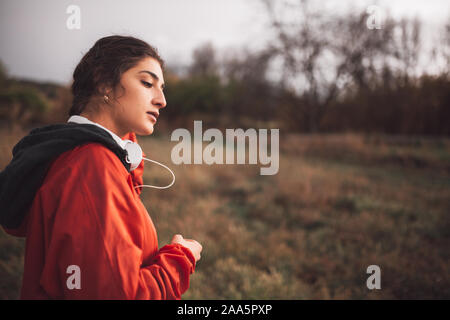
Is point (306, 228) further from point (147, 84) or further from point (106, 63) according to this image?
point (106, 63)

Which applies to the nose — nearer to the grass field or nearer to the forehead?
the forehead

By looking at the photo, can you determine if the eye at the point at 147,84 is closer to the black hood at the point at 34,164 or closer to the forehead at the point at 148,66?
the forehead at the point at 148,66

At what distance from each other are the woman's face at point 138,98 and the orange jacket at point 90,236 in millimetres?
209

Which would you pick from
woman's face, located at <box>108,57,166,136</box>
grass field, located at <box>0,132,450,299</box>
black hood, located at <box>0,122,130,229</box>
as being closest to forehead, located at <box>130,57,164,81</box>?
woman's face, located at <box>108,57,166,136</box>

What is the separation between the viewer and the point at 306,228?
4633 mm

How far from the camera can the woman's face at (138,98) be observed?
3.56ft

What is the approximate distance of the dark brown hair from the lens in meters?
1.08

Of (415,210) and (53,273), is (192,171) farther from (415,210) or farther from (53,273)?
(53,273)

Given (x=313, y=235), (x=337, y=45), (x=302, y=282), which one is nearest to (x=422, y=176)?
(x=313, y=235)

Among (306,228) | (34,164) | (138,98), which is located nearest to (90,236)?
(34,164)

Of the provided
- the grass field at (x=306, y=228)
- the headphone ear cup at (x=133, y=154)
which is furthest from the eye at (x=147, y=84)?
the grass field at (x=306, y=228)

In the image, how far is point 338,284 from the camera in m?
3.10

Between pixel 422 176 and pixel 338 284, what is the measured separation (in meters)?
6.06
